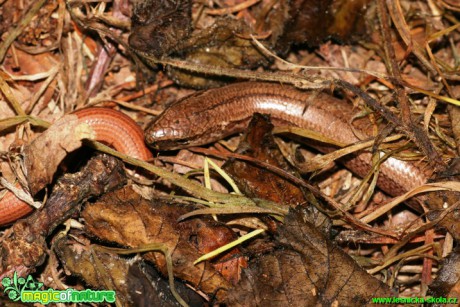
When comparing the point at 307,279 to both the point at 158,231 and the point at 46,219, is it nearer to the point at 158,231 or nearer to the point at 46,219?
the point at 158,231

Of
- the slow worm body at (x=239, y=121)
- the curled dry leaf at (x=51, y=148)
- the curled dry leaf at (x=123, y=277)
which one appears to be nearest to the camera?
the curled dry leaf at (x=51, y=148)

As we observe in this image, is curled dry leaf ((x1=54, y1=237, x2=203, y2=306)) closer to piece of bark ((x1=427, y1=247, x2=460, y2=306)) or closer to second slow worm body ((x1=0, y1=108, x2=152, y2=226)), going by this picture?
second slow worm body ((x1=0, y1=108, x2=152, y2=226))

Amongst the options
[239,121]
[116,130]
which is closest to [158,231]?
[116,130]

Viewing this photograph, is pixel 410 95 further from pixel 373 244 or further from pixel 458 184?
pixel 373 244

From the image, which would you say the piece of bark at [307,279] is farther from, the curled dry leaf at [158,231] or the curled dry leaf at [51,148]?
the curled dry leaf at [51,148]

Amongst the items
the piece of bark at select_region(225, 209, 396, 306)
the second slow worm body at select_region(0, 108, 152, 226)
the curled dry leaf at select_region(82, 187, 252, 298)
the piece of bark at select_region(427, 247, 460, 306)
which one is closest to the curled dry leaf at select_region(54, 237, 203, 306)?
the curled dry leaf at select_region(82, 187, 252, 298)

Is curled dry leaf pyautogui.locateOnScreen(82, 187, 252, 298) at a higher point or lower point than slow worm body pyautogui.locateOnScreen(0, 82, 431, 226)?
lower

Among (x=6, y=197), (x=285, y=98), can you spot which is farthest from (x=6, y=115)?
(x=285, y=98)

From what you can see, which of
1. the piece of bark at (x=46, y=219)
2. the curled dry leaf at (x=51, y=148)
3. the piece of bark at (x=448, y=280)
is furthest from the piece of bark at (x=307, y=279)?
the curled dry leaf at (x=51, y=148)
